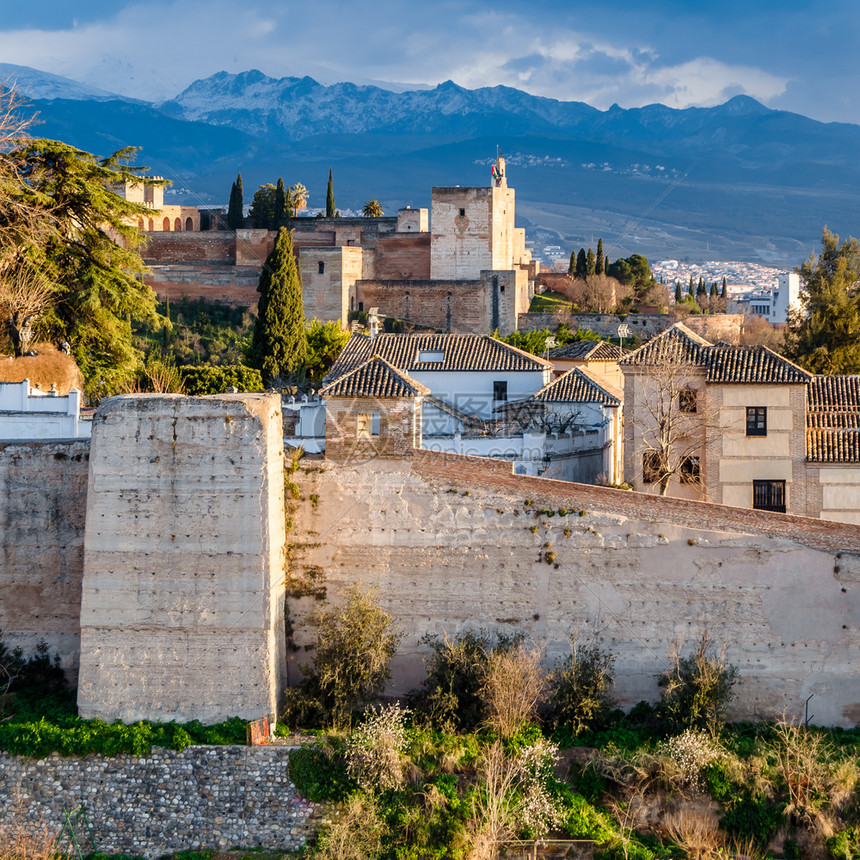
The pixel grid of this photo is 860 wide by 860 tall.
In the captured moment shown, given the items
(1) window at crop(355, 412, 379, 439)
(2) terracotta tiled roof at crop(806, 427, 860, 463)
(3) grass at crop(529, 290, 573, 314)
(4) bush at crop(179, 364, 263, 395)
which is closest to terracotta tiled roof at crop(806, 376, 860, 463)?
(2) terracotta tiled roof at crop(806, 427, 860, 463)

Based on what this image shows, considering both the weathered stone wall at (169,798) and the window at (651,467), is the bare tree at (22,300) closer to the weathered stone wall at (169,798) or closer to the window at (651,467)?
the weathered stone wall at (169,798)

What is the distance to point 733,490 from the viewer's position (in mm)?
21469

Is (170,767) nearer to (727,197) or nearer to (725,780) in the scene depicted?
(725,780)

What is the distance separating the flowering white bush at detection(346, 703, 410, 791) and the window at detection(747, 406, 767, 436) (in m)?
10.2

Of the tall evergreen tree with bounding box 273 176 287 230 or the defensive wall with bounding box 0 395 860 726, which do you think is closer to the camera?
the defensive wall with bounding box 0 395 860 726

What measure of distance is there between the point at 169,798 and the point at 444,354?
12548 mm

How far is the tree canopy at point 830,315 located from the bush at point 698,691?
1598 centimetres

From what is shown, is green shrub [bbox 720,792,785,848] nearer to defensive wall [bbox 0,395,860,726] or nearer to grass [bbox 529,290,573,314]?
defensive wall [bbox 0,395,860,726]

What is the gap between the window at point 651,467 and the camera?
21703 millimetres

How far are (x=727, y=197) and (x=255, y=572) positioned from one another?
505 ft

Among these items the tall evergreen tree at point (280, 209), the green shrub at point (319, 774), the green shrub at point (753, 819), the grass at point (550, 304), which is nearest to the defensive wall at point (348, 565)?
the green shrub at point (319, 774)

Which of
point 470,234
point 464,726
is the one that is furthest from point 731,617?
point 470,234

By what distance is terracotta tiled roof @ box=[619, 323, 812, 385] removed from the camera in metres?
21.4

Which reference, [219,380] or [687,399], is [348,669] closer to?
[687,399]
